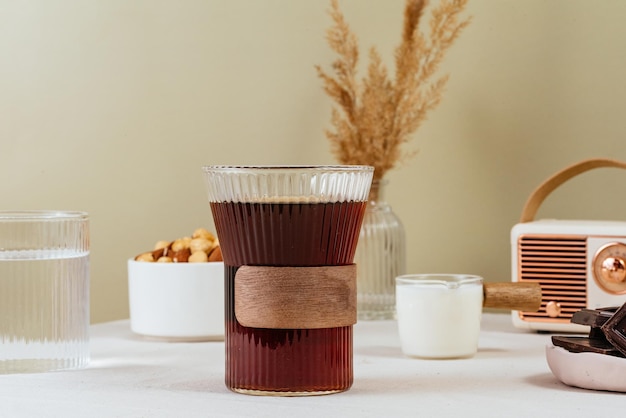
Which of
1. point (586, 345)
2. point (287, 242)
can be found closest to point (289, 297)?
point (287, 242)

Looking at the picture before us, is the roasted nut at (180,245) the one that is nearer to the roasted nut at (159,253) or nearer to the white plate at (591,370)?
the roasted nut at (159,253)

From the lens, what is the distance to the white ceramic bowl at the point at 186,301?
47.7 inches

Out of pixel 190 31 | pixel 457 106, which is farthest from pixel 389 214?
pixel 190 31

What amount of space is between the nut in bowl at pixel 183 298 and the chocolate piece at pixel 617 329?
1.75ft

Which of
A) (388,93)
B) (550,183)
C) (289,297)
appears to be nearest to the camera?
(289,297)

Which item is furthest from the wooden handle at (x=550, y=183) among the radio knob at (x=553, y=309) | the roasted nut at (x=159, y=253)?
the roasted nut at (x=159, y=253)

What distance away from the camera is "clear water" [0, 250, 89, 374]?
99cm

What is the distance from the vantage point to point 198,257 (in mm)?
1234

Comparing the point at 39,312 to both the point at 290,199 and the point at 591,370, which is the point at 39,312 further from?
the point at 591,370

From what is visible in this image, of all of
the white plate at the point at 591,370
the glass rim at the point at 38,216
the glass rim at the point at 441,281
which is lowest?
the white plate at the point at 591,370

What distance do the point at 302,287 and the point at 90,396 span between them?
0.23 metres

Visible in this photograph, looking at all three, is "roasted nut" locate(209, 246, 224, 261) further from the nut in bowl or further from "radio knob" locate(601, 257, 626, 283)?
"radio knob" locate(601, 257, 626, 283)

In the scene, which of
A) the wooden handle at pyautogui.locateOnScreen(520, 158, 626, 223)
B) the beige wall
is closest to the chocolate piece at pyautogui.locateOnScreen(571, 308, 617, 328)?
the wooden handle at pyautogui.locateOnScreen(520, 158, 626, 223)

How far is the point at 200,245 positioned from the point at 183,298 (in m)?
0.08
